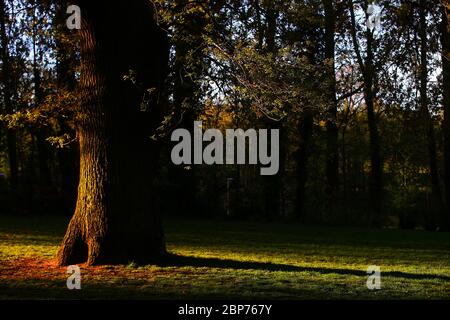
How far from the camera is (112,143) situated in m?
11.6

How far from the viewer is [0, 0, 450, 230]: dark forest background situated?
11.6 meters

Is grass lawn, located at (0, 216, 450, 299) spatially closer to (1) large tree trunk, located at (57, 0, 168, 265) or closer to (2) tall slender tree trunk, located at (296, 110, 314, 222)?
(1) large tree trunk, located at (57, 0, 168, 265)

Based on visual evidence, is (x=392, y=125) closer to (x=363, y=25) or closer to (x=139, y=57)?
(x=363, y=25)

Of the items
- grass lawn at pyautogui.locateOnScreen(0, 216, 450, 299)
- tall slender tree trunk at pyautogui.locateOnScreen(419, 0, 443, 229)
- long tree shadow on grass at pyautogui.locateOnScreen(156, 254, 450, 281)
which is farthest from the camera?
tall slender tree trunk at pyautogui.locateOnScreen(419, 0, 443, 229)

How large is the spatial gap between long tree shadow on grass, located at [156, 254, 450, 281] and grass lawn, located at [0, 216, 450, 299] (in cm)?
2

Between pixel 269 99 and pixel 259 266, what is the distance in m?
3.47

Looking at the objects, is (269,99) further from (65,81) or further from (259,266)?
(65,81)

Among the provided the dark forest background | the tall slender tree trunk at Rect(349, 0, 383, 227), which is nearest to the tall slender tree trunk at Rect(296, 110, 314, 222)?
the dark forest background

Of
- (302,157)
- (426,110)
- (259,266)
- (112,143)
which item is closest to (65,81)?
(112,143)

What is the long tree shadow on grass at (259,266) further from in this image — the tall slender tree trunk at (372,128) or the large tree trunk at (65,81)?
the tall slender tree trunk at (372,128)

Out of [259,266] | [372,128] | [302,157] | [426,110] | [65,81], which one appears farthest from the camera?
[372,128]

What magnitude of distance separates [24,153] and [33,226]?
2612 centimetres

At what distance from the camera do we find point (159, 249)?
11953mm

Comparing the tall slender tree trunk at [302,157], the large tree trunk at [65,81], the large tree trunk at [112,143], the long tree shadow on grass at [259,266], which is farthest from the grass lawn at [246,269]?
Answer: the tall slender tree trunk at [302,157]
